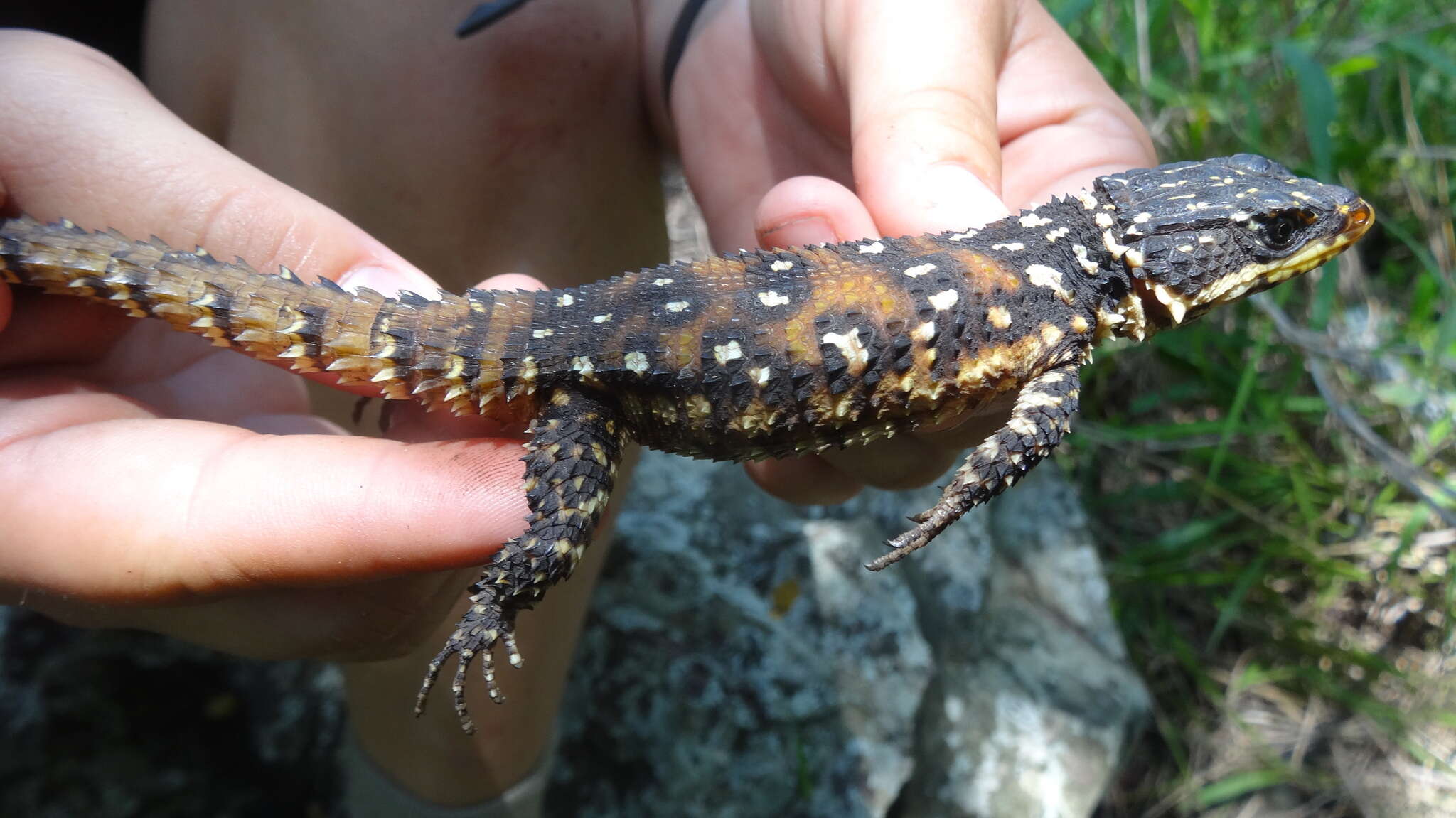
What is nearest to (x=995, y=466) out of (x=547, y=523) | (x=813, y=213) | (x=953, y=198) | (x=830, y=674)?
(x=953, y=198)

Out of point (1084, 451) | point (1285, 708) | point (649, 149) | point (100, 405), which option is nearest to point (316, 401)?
point (100, 405)

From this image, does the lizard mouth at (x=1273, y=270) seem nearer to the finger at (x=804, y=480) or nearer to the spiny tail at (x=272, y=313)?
the finger at (x=804, y=480)

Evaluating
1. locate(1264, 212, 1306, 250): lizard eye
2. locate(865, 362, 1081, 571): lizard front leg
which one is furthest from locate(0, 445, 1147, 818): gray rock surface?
locate(1264, 212, 1306, 250): lizard eye

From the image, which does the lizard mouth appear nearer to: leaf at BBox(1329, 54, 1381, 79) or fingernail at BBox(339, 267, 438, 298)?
leaf at BBox(1329, 54, 1381, 79)

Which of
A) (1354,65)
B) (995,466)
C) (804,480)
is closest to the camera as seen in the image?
(995,466)

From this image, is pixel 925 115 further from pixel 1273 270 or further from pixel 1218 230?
pixel 1273 270

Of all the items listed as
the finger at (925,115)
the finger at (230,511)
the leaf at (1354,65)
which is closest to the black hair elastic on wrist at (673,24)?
the finger at (925,115)

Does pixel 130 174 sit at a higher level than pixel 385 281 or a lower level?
higher
